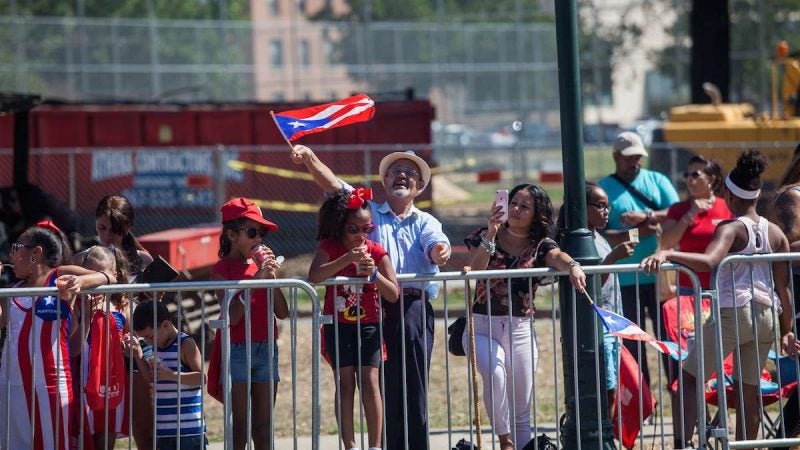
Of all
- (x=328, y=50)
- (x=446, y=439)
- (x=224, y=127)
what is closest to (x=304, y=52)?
(x=328, y=50)

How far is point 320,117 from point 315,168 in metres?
0.30

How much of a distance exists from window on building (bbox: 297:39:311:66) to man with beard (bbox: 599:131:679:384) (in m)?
24.6

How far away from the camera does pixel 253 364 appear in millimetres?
6270

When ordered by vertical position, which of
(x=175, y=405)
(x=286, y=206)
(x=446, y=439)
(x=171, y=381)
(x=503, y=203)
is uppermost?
(x=503, y=203)

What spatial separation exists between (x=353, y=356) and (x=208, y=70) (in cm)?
2422

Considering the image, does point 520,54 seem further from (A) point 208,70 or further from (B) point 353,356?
(B) point 353,356

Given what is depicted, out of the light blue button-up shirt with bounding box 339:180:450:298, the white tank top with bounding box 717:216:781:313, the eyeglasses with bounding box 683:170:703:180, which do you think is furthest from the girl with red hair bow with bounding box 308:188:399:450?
the eyeglasses with bounding box 683:170:703:180

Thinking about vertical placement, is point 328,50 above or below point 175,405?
above

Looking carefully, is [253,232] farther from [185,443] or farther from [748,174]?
[748,174]

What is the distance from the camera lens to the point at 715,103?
19.2 metres

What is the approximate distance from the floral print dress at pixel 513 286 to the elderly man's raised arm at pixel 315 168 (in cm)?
81

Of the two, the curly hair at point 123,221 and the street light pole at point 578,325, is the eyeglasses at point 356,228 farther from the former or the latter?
the curly hair at point 123,221

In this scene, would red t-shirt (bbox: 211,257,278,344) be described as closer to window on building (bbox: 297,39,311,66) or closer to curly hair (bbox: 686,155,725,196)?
curly hair (bbox: 686,155,725,196)

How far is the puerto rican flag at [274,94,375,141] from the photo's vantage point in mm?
6691
